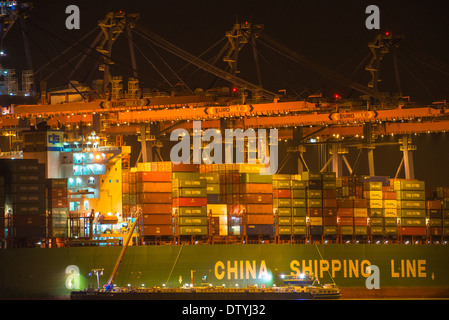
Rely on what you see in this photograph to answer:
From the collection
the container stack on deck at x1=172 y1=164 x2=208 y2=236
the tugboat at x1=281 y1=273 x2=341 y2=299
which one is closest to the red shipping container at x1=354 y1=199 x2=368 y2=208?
the tugboat at x1=281 y1=273 x2=341 y2=299

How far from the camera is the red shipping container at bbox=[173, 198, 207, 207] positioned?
45.0m

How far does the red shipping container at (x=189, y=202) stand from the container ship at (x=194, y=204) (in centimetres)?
5

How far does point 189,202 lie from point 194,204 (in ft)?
0.81

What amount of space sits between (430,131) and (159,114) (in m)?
15.6

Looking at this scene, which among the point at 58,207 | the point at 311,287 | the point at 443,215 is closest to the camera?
the point at 311,287

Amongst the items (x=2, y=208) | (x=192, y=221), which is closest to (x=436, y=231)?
(x=192, y=221)

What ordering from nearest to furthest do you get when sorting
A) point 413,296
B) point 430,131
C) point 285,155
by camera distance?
1. point 413,296
2. point 430,131
3. point 285,155

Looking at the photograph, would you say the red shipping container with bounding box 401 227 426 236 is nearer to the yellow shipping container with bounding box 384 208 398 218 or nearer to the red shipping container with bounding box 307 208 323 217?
the yellow shipping container with bounding box 384 208 398 218

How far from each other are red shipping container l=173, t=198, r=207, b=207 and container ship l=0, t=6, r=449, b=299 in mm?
55

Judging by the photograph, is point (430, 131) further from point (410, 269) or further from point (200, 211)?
point (200, 211)

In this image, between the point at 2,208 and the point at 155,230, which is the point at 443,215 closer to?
the point at 155,230

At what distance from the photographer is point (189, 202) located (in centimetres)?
4509
